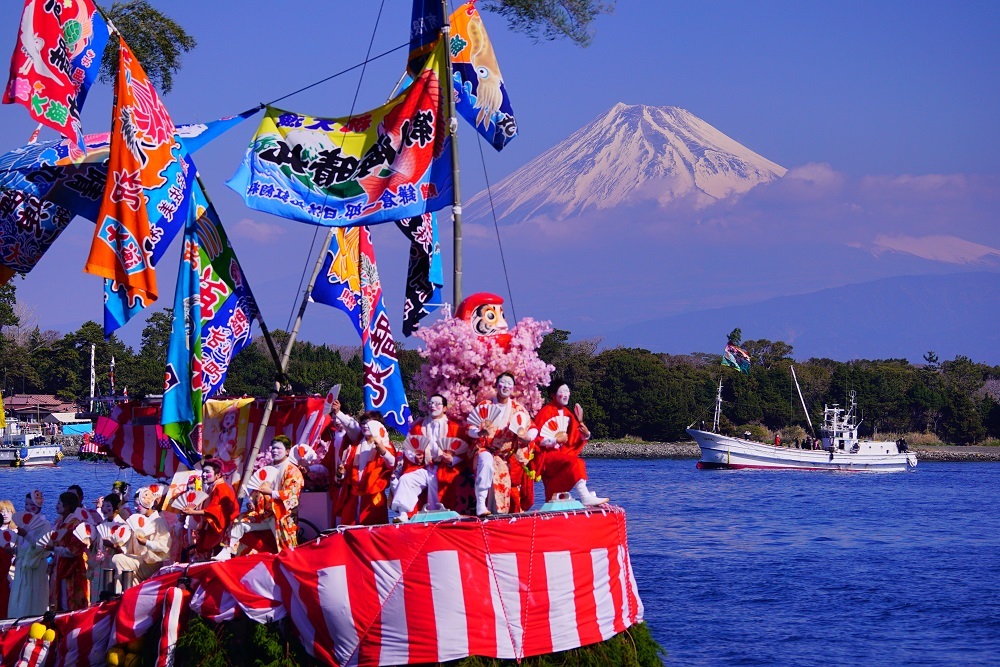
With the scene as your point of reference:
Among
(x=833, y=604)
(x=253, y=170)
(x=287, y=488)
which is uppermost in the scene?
(x=253, y=170)

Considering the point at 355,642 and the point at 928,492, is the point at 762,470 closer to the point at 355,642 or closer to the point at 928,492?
the point at 928,492

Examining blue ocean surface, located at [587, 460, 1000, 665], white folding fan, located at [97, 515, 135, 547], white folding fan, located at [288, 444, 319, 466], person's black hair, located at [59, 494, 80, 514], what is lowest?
blue ocean surface, located at [587, 460, 1000, 665]

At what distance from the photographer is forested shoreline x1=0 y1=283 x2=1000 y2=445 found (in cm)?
7619

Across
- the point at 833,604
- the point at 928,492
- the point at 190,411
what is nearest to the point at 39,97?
the point at 190,411

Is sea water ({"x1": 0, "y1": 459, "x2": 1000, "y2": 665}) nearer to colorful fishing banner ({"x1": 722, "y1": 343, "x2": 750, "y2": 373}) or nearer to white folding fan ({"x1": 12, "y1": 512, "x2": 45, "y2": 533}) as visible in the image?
white folding fan ({"x1": 12, "y1": 512, "x2": 45, "y2": 533})

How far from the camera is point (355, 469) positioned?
13500mm

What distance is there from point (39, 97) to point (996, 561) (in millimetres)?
28887

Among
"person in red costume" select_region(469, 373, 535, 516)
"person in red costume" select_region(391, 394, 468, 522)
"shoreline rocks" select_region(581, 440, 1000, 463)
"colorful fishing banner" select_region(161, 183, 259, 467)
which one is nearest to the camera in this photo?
"person in red costume" select_region(469, 373, 535, 516)

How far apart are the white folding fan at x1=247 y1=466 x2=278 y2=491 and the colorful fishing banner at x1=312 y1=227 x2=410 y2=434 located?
8.55 ft

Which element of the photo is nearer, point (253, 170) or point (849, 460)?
point (253, 170)

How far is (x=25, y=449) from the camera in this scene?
84938 mm

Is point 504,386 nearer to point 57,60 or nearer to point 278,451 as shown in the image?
point 278,451

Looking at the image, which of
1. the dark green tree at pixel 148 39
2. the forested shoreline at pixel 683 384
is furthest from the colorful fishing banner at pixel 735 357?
the dark green tree at pixel 148 39

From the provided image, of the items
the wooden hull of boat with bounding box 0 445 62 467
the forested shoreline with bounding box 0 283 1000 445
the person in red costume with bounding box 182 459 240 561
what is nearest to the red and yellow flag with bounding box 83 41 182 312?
the person in red costume with bounding box 182 459 240 561
